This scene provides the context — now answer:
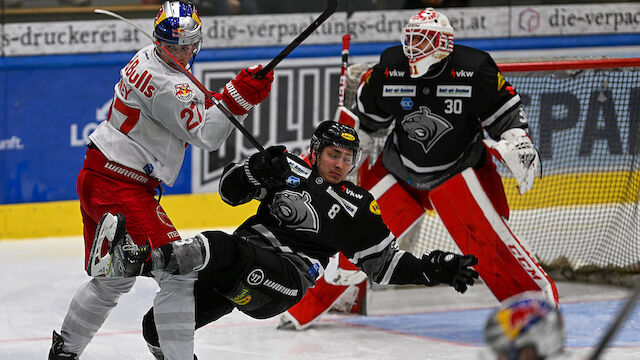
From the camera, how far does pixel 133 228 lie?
11.3 ft

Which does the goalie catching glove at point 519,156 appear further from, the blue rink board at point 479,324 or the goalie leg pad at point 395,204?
the blue rink board at point 479,324

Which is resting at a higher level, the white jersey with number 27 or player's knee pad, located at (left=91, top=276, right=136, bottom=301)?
the white jersey with number 27

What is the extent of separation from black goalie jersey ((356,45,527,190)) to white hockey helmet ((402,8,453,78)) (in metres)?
0.07

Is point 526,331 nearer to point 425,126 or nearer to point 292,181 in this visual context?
point 292,181

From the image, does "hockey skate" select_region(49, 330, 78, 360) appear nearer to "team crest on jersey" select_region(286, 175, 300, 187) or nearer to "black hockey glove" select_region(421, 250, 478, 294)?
"team crest on jersey" select_region(286, 175, 300, 187)

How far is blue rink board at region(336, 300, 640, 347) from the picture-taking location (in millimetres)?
4359

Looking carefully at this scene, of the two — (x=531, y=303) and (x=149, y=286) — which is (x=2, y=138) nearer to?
(x=149, y=286)

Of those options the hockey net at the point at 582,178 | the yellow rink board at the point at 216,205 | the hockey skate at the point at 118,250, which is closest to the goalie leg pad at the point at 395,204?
the hockey net at the point at 582,178

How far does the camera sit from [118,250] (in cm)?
306

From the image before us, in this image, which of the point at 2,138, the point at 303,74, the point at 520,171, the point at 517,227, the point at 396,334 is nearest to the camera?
the point at 520,171

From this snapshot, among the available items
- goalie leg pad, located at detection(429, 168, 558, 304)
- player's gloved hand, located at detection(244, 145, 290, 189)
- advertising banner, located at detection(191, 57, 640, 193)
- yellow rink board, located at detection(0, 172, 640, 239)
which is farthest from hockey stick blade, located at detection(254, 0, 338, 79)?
yellow rink board, located at detection(0, 172, 640, 239)

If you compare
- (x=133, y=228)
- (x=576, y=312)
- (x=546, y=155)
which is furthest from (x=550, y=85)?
(x=133, y=228)

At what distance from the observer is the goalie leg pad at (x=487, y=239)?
13.5 ft

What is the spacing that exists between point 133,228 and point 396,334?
4.87 feet
